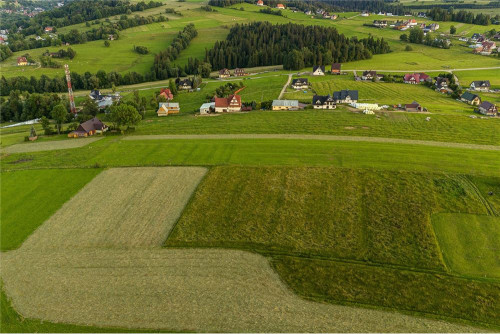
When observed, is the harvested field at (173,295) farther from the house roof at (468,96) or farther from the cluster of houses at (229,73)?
the cluster of houses at (229,73)

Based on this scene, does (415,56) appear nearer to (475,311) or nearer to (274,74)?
(274,74)

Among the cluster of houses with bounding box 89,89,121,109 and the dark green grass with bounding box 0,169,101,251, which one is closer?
the dark green grass with bounding box 0,169,101,251

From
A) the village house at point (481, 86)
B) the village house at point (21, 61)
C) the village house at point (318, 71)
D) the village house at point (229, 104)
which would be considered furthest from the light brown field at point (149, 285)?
the village house at point (21, 61)

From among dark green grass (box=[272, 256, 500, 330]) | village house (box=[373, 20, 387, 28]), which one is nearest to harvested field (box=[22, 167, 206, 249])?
dark green grass (box=[272, 256, 500, 330])

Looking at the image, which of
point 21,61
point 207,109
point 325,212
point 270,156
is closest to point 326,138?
point 270,156

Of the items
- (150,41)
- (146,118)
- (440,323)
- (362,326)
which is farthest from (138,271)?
(150,41)

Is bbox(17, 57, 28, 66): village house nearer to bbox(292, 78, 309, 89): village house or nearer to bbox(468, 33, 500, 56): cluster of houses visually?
bbox(292, 78, 309, 89): village house
